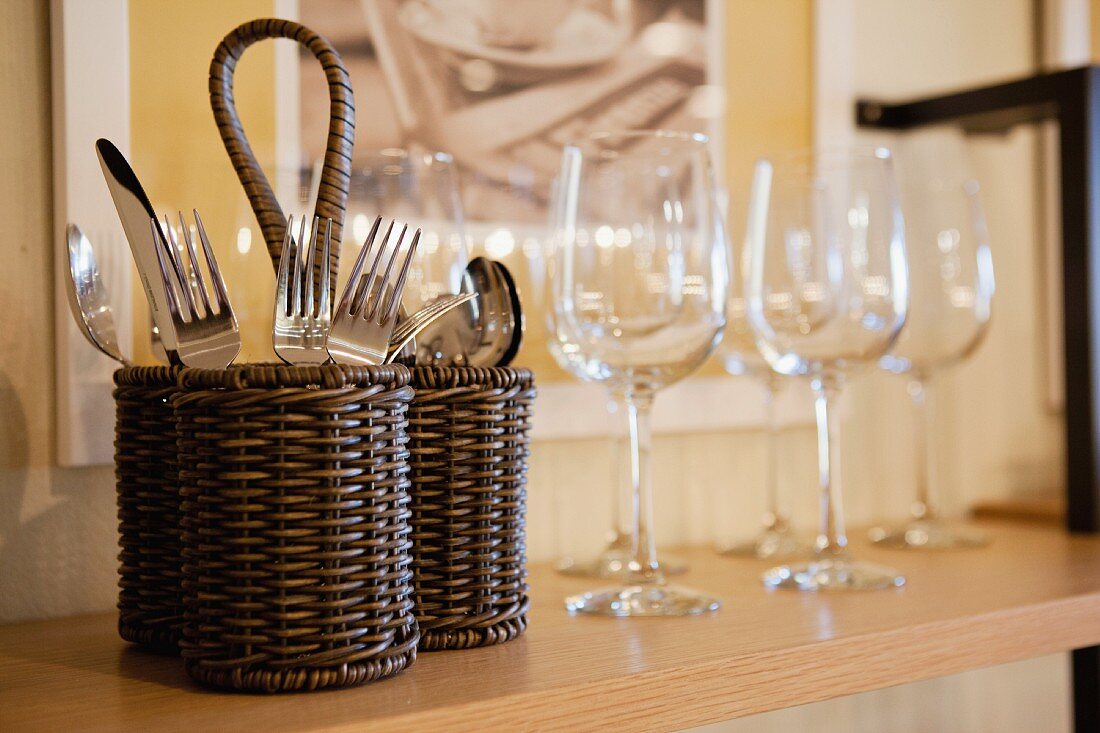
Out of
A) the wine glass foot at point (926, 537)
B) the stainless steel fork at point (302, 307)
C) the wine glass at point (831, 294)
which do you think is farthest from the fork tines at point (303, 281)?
the wine glass foot at point (926, 537)

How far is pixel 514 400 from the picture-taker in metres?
Result: 0.61

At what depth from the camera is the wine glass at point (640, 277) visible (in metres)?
0.67

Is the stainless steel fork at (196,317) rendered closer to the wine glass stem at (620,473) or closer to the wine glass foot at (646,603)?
the wine glass foot at (646,603)

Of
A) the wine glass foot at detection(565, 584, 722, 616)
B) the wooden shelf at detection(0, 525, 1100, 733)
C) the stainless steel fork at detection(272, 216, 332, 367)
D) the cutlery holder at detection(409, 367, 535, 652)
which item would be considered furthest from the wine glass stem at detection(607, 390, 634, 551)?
the stainless steel fork at detection(272, 216, 332, 367)

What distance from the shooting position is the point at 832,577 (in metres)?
0.80

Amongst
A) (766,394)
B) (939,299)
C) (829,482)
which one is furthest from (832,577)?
(939,299)

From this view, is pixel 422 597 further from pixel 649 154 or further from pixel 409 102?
pixel 409 102

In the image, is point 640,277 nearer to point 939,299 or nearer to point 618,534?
point 618,534

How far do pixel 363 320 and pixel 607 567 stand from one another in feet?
1.32

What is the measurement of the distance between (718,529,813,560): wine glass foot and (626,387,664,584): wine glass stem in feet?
0.90

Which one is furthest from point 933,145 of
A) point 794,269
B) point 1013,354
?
point 794,269

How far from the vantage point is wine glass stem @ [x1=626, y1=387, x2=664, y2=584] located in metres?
0.70

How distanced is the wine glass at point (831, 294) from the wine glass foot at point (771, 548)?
0.36 feet

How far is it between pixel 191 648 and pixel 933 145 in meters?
Answer: 1.00
